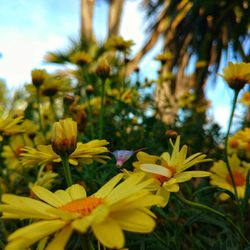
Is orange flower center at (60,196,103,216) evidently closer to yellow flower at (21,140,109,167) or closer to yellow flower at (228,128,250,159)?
yellow flower at (21,140,109,167)

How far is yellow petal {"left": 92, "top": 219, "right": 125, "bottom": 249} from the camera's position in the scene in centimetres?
32

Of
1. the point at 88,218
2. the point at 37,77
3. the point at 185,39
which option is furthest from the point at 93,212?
the point at 185,39

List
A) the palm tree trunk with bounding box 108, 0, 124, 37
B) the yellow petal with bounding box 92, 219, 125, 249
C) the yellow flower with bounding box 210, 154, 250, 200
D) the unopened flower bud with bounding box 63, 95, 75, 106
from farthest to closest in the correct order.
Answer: the palm tree trunk with bounding box 108, 0, 124, 37 < the unopened flower bud with bounding box 63, 95, 75, 106 < the yellow flower with bounding box 210, 154, 250, 200 < the yellow petal with bounding box 92, 219, 125, 249

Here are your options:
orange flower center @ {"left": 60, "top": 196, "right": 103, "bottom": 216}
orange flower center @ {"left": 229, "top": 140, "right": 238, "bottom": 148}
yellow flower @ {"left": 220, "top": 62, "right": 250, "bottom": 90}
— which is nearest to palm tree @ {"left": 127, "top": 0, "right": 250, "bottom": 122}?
orange flower center @ {"left": 229, "top": 140, "right": 238, "bottom": 148}

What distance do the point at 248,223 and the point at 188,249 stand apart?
24 cm

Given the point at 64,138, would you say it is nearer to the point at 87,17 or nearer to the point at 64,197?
the point at 64,197

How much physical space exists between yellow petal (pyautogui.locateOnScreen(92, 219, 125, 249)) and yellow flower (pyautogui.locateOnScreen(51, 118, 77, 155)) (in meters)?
0.18

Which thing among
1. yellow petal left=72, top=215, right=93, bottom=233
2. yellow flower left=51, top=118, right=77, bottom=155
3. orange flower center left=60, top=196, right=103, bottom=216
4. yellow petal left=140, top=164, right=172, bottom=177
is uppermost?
yellow flower left=51, top=118, right=77, bottom=155

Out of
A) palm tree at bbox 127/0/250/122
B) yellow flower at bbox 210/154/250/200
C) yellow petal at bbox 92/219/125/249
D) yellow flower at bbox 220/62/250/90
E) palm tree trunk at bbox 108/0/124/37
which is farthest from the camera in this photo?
palm tree trunk at bbox 108/0/124/37

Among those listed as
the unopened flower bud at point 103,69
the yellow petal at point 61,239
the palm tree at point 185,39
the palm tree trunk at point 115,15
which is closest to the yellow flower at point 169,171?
the yellow petal at point 61,239

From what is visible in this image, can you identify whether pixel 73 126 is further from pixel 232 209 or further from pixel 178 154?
pixel 232 209

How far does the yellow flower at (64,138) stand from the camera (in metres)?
0.51

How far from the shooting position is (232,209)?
46.9 inches

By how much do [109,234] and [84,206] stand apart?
0.30 ft
